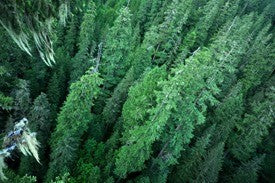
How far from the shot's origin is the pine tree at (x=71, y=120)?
65.1 ft

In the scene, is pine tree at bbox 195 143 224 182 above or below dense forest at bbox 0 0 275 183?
below

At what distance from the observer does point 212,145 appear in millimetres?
30688

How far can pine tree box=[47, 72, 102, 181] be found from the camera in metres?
19.8

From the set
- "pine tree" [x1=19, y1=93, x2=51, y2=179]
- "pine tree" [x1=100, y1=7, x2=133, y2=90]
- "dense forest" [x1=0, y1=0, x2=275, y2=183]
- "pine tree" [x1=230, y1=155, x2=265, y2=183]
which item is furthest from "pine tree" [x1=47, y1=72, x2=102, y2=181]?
"pine tree" [x1=230, y1=155, x2=265, y2=183]

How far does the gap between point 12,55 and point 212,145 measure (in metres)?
20.6

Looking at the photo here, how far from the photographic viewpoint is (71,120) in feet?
69.8

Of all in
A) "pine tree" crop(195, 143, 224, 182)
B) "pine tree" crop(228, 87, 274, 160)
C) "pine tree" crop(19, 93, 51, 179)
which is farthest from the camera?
"pine tree" crop(228, 87, 274, 160)

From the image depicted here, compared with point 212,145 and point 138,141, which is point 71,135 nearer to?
point 138,141

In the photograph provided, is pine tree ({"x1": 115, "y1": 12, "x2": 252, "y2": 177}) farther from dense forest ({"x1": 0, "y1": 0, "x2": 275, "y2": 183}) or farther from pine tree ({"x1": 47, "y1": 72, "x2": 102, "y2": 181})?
pine tree ({"x1": 47, "y1": 72, "x2": 102, "y2": 181})

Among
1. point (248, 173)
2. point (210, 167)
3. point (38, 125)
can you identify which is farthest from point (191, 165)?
point (38, 125)

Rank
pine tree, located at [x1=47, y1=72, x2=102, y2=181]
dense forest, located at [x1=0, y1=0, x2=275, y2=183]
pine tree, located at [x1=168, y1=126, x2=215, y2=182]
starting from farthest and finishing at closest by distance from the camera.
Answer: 1. pine tree, located at [x1=168, y1=126, x2=215, y2=182]
2. dense forest, located at [x1=0, y1=0, x2=275, y2=183]
3. pine tree, located at [x1=47, y1=72, x2=102, y2=181]

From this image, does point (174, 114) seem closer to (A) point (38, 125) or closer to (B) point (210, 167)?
(B) point (210, 167)

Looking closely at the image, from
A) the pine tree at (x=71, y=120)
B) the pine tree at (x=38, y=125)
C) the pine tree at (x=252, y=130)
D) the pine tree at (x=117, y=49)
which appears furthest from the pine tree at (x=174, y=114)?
the pine tree at (x=117, y=49)

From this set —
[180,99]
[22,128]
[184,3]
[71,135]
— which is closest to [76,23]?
[184,3]
